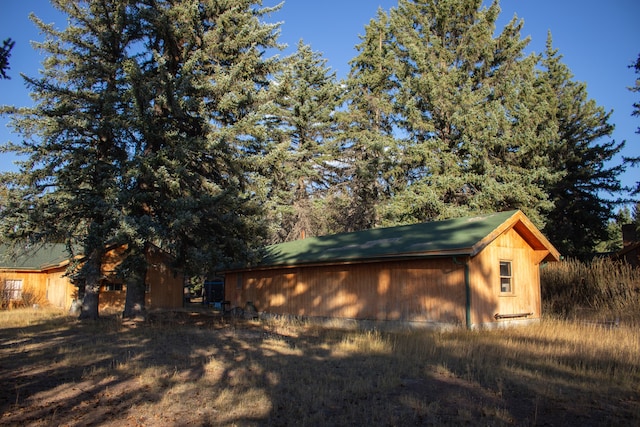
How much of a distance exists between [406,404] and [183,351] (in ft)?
20.9

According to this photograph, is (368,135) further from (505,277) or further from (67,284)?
(67,284)

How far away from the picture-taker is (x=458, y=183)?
90.1ft

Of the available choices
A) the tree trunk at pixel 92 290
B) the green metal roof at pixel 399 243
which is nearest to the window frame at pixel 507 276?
the green metal roof at pixel 399 243

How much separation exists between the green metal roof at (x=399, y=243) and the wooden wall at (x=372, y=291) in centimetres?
53

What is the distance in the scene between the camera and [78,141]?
18.7 meters

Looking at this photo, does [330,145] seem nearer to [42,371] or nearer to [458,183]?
[458,183]

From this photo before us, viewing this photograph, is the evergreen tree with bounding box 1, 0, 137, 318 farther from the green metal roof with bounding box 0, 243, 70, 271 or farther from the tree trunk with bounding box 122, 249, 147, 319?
the green metal roof with bounding box 0, 243, 70, 271

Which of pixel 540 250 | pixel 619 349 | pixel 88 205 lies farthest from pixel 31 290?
pixel 619 349

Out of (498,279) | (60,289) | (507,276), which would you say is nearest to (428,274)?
(498,279)

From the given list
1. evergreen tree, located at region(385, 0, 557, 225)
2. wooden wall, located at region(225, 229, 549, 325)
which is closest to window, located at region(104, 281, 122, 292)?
wooden wall, located at region(225, 229, 549, 325)

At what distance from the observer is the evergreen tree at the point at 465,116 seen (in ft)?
88.8

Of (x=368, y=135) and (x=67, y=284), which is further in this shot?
(x=368, y=135)

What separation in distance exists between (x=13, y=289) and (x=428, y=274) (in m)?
26.5

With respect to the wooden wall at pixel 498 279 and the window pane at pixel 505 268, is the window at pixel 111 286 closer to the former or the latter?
the wooden wall at pixel 498 279
